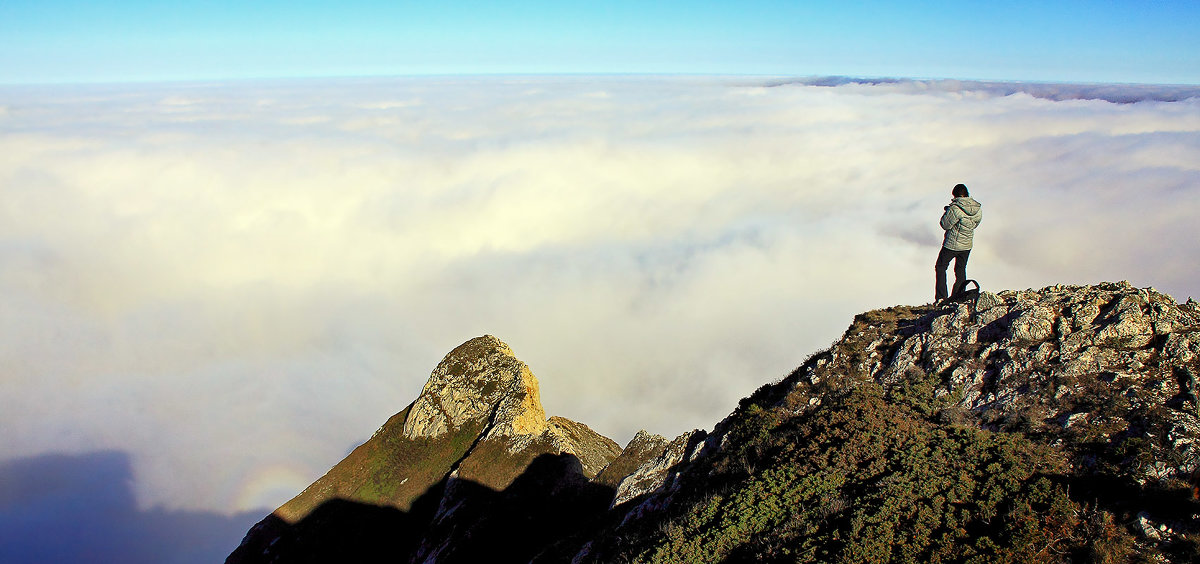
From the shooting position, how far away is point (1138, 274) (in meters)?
151

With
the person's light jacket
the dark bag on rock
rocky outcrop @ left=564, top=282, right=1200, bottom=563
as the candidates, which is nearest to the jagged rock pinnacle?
rocky outcrop @ left=564, top=282, right=1200, bottom=563

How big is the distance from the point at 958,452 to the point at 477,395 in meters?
35.4

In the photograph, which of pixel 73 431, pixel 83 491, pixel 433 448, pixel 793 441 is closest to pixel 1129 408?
pixel 793 441

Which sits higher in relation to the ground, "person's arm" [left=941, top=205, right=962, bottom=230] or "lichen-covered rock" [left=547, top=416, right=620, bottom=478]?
"person's arm" [left=941, top=205, right=962, bottom=230]

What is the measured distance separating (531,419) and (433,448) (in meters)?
8.15

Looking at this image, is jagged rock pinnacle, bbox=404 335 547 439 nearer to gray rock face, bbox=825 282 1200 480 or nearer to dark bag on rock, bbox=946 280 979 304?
gray rock face, bbox=825 282 1200 480

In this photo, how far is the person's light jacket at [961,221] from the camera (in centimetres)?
2000

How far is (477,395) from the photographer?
43.7 metres

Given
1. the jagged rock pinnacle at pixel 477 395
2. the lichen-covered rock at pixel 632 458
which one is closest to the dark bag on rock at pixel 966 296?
the lichen-covered rock at pixel 632 458

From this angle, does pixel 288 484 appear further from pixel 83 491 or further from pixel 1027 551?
pixel 1027 551

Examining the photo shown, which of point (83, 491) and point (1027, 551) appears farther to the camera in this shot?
point (83, 491)

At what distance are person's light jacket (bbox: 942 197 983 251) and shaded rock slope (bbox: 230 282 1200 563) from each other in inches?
96.0

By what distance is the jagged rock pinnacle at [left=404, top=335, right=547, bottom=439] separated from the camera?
40.1m

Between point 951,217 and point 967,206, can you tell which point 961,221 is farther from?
point 967,206
